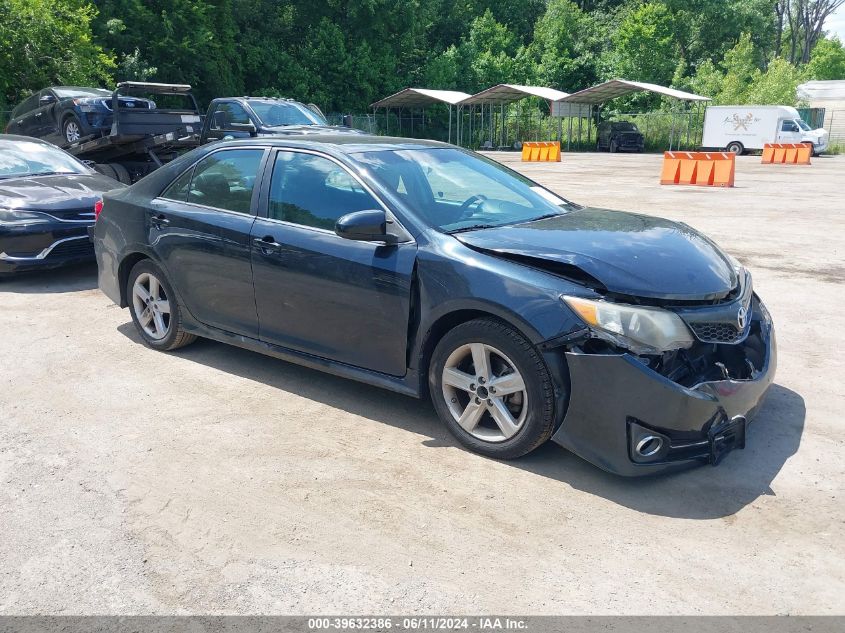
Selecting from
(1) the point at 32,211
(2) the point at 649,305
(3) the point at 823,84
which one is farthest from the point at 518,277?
(3) the point at 823,84

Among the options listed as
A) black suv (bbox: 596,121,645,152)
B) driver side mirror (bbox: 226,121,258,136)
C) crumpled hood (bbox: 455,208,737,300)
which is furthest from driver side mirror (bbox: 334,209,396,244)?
black suv (bbox: 596,121,645,152)

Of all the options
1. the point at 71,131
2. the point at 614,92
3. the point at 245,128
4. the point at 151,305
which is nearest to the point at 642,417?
the point at 151,305

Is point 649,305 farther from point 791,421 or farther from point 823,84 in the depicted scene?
point 823,84

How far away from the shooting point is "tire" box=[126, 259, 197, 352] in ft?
17.6

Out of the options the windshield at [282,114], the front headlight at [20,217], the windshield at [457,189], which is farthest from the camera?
the windshield at [282,114]

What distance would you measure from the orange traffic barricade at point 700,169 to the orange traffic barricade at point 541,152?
41.1 feet

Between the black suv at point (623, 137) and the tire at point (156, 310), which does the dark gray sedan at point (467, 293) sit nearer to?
the tire at point (156, 310)

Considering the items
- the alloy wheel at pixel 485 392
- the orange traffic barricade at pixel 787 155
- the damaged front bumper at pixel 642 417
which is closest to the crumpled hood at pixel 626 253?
the damaged front bumper at pixel 642 417

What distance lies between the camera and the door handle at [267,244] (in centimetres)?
454

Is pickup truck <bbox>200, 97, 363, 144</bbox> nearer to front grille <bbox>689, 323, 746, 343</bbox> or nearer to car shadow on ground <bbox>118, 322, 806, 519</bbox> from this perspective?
car shadow on ground <bbox>118, 322, 806, 519</bbox>

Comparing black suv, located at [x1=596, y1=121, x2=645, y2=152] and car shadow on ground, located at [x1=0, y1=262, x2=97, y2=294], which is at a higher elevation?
car shadow on ground, located at [x1=0, y1=262, x2=97, y2=294]

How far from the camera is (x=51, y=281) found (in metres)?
8.15

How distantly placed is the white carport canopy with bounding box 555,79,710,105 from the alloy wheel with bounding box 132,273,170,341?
123 ft

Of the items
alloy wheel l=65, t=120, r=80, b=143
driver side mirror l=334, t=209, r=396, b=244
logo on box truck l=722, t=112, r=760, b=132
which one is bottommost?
logo on box truck l=722, t=112, r=760, b=132
